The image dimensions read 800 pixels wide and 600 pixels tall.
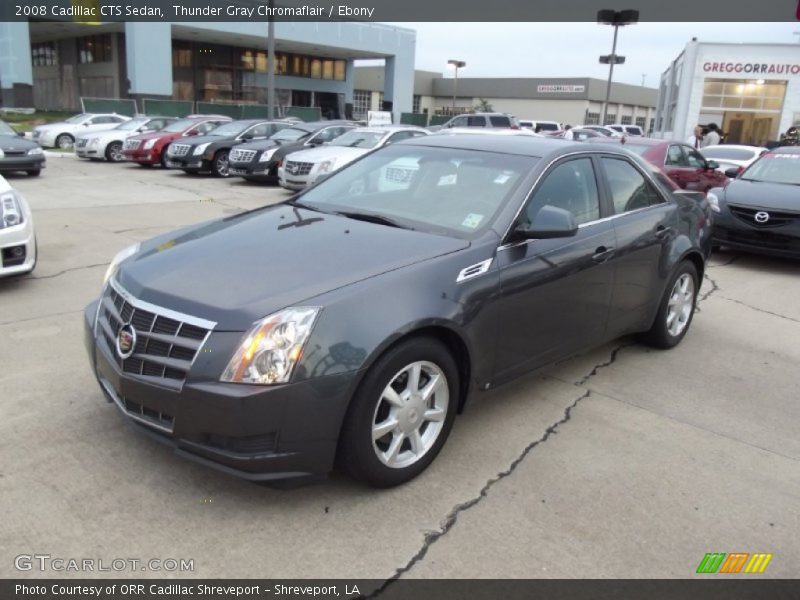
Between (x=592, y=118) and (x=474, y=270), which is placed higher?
(x=592, y=118)

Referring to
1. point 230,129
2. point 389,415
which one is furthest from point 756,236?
point 230,129

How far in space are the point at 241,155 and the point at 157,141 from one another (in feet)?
11.8

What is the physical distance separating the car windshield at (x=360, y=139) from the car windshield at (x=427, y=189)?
10071 mm

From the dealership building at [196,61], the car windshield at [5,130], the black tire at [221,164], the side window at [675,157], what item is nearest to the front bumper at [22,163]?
the car windshield at [5,130]

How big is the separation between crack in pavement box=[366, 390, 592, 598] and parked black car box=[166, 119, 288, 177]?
569 inches

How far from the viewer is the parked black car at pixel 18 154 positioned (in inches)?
562

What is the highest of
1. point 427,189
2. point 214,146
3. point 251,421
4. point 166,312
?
point 427,189

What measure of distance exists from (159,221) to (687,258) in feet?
25.1

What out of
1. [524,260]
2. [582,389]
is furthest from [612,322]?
[524,260]

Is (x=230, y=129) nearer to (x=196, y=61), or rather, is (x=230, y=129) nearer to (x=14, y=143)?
(x=14, y=143)

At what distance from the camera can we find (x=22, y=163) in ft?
47.6

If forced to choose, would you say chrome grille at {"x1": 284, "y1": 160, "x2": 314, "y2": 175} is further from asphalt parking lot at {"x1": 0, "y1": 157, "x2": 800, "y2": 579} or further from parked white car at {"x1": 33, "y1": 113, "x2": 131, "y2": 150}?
parked white car at {"x1": 33, "y1": 113, "x2": 131, "y2": 150}

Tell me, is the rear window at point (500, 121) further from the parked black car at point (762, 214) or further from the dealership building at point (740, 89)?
the parked black car at point (762, 214)

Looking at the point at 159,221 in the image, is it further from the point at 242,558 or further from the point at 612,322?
the point at 242,558
